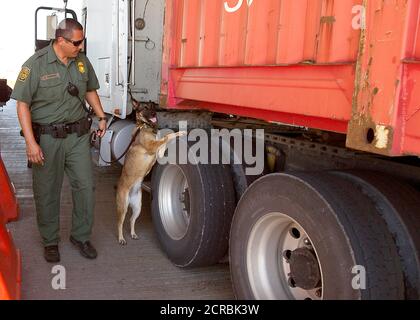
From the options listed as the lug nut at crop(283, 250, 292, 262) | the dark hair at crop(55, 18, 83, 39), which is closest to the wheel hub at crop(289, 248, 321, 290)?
the lug nut at crop(283, 250, 292, 262)

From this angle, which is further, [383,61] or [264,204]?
[264,204]

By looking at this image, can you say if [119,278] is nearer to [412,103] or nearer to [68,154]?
[68,154]

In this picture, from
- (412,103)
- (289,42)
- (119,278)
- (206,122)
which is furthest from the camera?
(206,122)

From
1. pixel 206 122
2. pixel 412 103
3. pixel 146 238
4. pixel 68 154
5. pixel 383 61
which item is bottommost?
pixel 146 238

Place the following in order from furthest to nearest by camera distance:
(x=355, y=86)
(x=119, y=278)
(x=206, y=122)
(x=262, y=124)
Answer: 1. (x=206, y=122)
2. (x=119, y=278)
3. (x=262, y=124)
4. (x=355, y=86)

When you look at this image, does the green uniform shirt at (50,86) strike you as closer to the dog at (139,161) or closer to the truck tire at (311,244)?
the dog at (139,161)

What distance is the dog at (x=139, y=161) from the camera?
14.2 ft

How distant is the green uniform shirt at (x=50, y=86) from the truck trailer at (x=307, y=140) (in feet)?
2.63

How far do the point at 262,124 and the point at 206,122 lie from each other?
668 mm

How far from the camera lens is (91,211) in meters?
4.16

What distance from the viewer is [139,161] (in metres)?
4.39

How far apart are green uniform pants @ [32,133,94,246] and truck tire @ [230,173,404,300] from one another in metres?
1.73

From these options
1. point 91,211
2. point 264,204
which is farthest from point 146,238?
point 264,204

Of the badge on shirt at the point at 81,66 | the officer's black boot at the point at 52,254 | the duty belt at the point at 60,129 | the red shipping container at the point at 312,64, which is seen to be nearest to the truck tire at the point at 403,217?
the red shipping container at the point at 312,64
